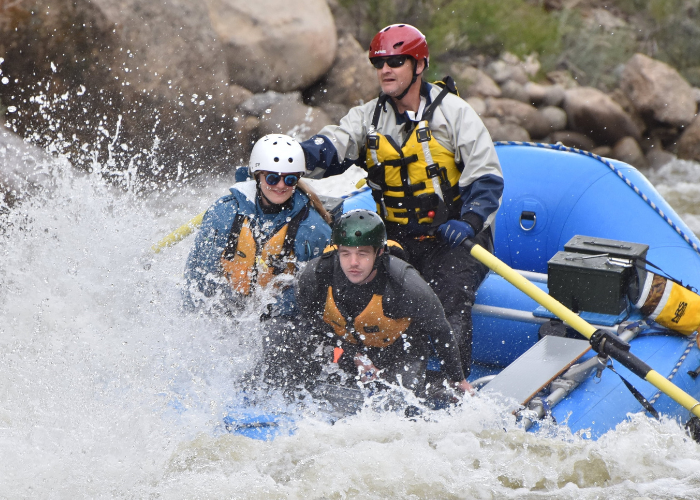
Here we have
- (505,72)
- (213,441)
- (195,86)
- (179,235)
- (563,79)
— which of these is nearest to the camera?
(213,441)

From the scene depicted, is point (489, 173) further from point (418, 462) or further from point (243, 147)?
point (243, 147)

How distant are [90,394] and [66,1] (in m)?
5.93

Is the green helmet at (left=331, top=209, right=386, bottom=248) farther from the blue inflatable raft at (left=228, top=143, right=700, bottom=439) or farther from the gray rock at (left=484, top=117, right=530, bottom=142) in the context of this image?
the gray rock at (left=484, top=117, right=530, bottom=142)

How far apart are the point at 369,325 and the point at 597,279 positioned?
3.87 feet

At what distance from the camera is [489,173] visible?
13.5 feet

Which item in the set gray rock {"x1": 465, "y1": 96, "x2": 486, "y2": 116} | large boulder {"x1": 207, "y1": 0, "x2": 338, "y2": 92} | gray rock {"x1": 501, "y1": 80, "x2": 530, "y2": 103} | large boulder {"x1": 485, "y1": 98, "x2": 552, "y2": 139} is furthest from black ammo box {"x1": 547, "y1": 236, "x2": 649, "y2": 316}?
gray rock {"x1": 501, "y1": 80, "x2": 530, "y2": 103}

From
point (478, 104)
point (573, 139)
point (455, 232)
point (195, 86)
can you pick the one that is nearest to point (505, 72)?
point (478, 104)

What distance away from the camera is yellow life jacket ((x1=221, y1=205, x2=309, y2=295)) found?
3.82 meters

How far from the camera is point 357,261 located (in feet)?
11.5

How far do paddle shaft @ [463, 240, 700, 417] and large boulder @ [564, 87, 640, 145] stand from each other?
28.4 feet

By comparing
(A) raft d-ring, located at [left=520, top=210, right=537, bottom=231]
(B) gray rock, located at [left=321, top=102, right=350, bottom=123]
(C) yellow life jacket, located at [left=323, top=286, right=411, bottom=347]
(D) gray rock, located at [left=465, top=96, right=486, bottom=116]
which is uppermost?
(B) gray rock, located at [left=321, top=102, right=350, bottom=123]

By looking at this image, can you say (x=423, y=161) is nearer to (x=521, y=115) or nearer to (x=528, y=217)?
(x=528, y=217)

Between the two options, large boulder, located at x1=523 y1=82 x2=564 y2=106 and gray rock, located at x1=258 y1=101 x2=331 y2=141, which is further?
large boulder, located at x1=523 y1=82 x2=564 y2=106

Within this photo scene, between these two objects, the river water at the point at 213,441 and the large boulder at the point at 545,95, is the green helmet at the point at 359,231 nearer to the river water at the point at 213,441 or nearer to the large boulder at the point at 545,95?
the river water at the point at 213,441
